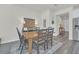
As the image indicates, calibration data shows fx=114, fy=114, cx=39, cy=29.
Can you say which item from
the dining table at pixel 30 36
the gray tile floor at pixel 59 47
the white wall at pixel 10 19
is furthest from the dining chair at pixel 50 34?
the white wall at pixel 10 19

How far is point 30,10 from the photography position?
84.4 inches

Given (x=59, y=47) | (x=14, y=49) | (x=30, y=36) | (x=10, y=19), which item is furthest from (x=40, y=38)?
(x=10, y=19)

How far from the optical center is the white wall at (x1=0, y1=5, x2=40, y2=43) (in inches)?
81.7

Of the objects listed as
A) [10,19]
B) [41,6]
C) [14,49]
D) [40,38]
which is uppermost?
[41,6]

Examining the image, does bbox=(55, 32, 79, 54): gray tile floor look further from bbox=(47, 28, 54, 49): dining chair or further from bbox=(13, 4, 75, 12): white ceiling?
bbox=(13, 4, 75, 12): white ceiling

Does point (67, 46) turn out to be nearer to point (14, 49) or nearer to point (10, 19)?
point (14, 49)

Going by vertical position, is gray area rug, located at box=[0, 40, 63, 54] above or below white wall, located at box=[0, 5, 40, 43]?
below

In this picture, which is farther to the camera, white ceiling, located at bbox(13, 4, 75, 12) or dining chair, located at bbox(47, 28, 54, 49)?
dining chair, located at bbox(47, 28, 54, 49)

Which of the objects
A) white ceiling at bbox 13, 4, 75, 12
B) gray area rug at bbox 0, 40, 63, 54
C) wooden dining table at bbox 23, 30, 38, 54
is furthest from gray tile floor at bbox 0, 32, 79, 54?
white ceiling at bbox 13, 4, 75, 12

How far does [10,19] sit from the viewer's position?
6.95ft

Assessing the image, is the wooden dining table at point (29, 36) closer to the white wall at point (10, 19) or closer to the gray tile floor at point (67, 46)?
the white wall at point (10, 19)
